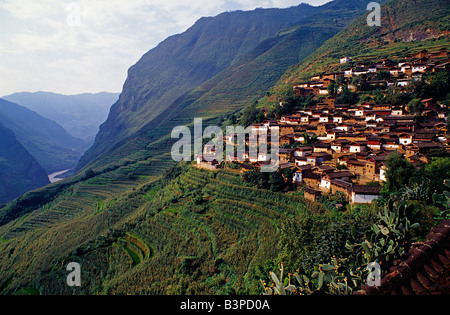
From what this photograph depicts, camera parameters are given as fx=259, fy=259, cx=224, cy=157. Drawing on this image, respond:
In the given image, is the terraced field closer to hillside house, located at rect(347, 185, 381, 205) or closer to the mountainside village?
the mountainside village

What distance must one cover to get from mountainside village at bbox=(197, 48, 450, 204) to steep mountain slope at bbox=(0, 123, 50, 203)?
346 feet

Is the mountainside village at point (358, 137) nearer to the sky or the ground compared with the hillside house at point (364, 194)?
nearer to the sky

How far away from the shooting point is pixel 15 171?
112875 millimetres

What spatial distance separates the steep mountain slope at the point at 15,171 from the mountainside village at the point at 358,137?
105 meters

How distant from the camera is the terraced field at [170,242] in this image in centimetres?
1822

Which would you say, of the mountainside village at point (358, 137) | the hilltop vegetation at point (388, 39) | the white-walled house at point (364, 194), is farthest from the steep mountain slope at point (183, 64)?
the white-walled house at point (364, 194)

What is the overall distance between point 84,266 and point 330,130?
29.4 m

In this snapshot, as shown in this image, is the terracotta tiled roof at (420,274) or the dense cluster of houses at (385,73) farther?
the dense cluster of houses at (385,73)

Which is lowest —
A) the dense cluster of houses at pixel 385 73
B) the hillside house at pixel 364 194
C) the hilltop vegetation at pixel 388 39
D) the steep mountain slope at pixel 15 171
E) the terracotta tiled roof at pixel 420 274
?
the steep mountain slope at pixel 15 171

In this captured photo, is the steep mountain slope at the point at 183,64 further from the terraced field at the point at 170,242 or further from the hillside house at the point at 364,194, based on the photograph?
the hillside house at the point at 364,194

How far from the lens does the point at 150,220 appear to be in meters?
28.1

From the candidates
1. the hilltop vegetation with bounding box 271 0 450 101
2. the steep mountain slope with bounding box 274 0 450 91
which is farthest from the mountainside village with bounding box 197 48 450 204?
the steep mountain slope with bounding box 274 0 450 91

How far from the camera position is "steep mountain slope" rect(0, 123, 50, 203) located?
101812 mm

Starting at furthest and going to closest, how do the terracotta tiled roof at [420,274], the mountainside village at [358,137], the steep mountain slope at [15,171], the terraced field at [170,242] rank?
the steep mountain slope at [15,171]
the mountainside village at [358,137]
the terraced field at [170,242]
the terracotta tiled roof at [420,274]
